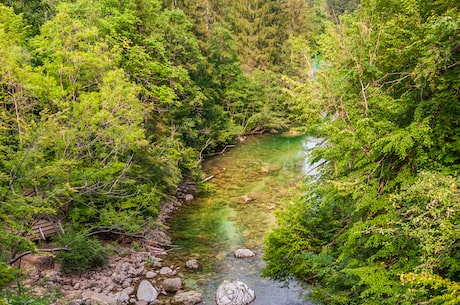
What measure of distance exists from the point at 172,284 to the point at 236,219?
18.1ft

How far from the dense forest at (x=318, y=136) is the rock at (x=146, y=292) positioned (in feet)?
6.46

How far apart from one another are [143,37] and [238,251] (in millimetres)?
11875

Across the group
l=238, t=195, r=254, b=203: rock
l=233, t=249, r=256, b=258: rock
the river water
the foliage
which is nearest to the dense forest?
the foliage

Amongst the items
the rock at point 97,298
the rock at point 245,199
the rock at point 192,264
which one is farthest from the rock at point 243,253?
the rock at point 245,199

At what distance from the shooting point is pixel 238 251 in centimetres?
1344

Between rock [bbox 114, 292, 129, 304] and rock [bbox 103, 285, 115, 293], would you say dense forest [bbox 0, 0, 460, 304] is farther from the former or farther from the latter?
rock [bbox 114, 292, 129, 304]

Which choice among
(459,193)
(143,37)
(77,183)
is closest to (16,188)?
(77,183)

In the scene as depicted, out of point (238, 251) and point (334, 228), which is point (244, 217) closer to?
point (238, 251)

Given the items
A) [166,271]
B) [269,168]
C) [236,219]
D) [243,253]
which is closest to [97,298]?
[166,271]

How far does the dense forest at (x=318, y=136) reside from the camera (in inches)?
213

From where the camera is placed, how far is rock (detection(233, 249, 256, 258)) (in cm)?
1330

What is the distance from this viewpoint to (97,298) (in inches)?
402

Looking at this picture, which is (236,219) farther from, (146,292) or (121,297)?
(121,297)

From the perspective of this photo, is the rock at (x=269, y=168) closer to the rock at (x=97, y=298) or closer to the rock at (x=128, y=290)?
the rock at (x=128, y=290)
